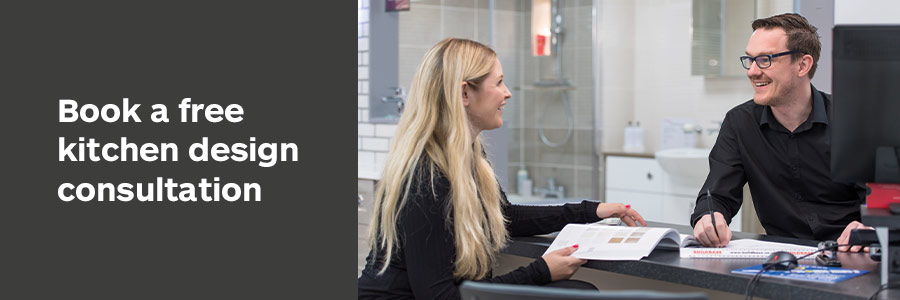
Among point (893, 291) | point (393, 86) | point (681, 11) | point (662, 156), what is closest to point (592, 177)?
point (662, 156)

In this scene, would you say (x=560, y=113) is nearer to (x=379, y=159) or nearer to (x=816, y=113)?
(x=379, y=159)

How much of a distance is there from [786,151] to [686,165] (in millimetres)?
2435

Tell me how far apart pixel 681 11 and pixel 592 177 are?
1134mm

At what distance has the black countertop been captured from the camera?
1637 millimetres

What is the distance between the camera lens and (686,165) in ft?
16.1

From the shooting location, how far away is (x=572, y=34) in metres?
5.75

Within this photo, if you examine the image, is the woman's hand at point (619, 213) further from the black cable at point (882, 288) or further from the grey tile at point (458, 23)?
the grey tile at point (458, 23)

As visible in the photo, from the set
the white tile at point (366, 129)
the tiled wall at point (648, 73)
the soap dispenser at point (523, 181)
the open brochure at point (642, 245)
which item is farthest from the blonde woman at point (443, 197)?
the soap dispenser at point (523, 181)

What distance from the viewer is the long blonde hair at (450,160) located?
1906 mm

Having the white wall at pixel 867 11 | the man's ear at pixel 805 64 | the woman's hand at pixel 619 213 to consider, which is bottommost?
the woman's hand at pixel 619 213

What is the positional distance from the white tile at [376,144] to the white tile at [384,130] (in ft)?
0.09

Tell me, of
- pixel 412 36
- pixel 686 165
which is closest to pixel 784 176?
pixel 686 165
